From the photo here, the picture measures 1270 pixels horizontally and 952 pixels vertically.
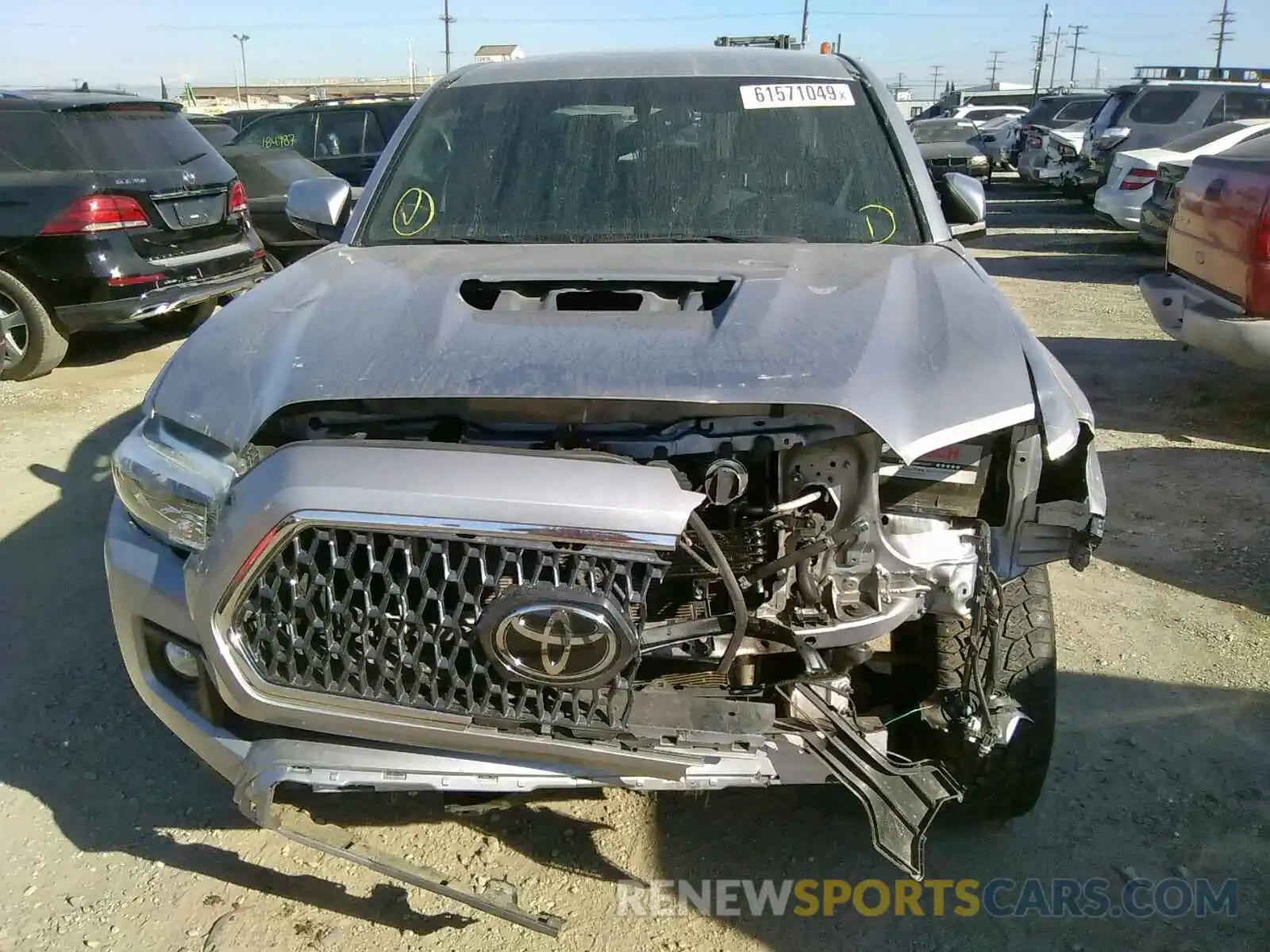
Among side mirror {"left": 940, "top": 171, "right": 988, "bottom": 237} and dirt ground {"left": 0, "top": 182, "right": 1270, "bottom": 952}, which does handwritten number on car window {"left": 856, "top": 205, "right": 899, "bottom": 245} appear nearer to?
side mirror {"left": 940, "top": 171, "right": 988, "bottom": 237}

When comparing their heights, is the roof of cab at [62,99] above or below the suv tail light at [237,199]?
above

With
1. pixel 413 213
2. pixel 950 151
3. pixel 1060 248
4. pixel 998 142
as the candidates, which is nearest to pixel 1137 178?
pixel 1060 248

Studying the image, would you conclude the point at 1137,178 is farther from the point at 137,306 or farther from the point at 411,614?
the point at 411,614

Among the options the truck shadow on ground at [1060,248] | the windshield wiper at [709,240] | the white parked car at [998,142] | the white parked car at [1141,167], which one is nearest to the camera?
the windshield wiper at [709,240]

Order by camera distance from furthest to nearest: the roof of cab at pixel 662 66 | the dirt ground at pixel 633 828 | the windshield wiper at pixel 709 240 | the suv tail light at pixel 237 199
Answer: the suv tail light at pixel 237 199 → the roof of cab at pixel 662 66 → the windshield wiper at pixel 709 240 → the dirt ground at pixel 633 828

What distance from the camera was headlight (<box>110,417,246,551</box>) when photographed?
6.93 feet

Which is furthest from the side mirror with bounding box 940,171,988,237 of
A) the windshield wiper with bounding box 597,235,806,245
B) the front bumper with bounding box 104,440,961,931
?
the front bumper with bounding box 104,440,961,931

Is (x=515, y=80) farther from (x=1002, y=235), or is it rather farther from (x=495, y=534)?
(x=1002, y=235)

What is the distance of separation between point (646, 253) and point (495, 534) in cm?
135

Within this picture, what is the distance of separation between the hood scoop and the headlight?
74 centimetres

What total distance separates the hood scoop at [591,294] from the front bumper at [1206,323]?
3.77 meters

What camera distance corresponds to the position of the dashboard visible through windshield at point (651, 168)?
10.3 ft

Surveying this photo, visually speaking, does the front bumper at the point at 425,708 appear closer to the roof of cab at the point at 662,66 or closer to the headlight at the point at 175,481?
the headlight at the point at 175,481

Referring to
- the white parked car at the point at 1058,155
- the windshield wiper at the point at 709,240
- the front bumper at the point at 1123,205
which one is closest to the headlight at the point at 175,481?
the windshield wiper at the point at 709,240
